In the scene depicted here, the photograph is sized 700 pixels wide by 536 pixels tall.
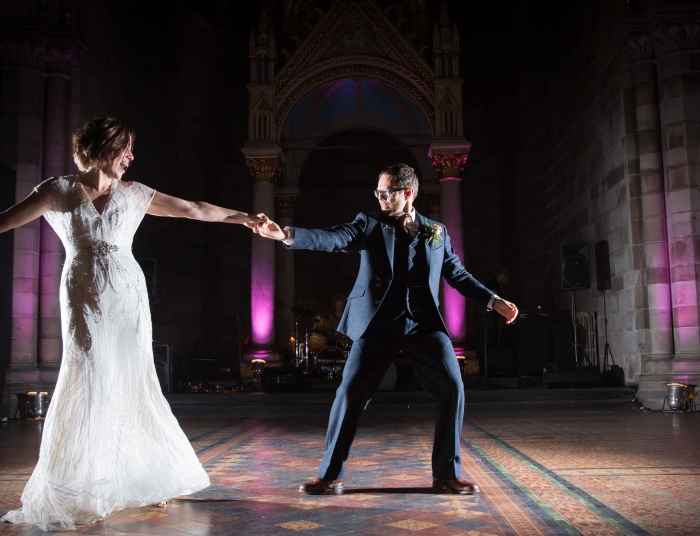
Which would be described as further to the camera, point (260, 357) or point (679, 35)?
point (260, 357)

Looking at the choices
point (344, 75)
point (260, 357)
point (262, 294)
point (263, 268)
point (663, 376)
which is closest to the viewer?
point (663, 376)

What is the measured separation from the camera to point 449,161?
543 inches

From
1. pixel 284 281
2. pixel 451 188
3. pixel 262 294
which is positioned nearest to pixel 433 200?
pixel 451 188

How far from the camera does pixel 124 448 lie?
10.5 feet

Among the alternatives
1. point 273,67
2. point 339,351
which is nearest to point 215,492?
point 339,351

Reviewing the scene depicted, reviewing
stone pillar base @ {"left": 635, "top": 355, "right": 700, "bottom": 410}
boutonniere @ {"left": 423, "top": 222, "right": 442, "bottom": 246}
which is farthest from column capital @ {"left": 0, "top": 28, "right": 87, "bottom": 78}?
stone pillar base @ {"left": 635, "top": 355, "right": 700, "bottom": 410}

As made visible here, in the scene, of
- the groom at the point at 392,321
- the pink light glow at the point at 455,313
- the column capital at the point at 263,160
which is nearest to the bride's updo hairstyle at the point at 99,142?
the groom at the point at 392,321

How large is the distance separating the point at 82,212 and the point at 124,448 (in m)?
1.14

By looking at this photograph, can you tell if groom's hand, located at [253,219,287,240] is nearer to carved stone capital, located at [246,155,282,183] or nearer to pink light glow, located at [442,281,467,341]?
pink light glow, located at [442,281,467,341]

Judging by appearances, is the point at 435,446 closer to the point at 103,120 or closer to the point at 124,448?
the point at 124,448

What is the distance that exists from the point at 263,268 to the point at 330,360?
2.68 meters

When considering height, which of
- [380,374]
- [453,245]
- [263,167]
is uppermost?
[263,167]

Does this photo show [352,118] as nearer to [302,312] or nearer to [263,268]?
[263,268]

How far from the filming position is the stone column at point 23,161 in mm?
9625
